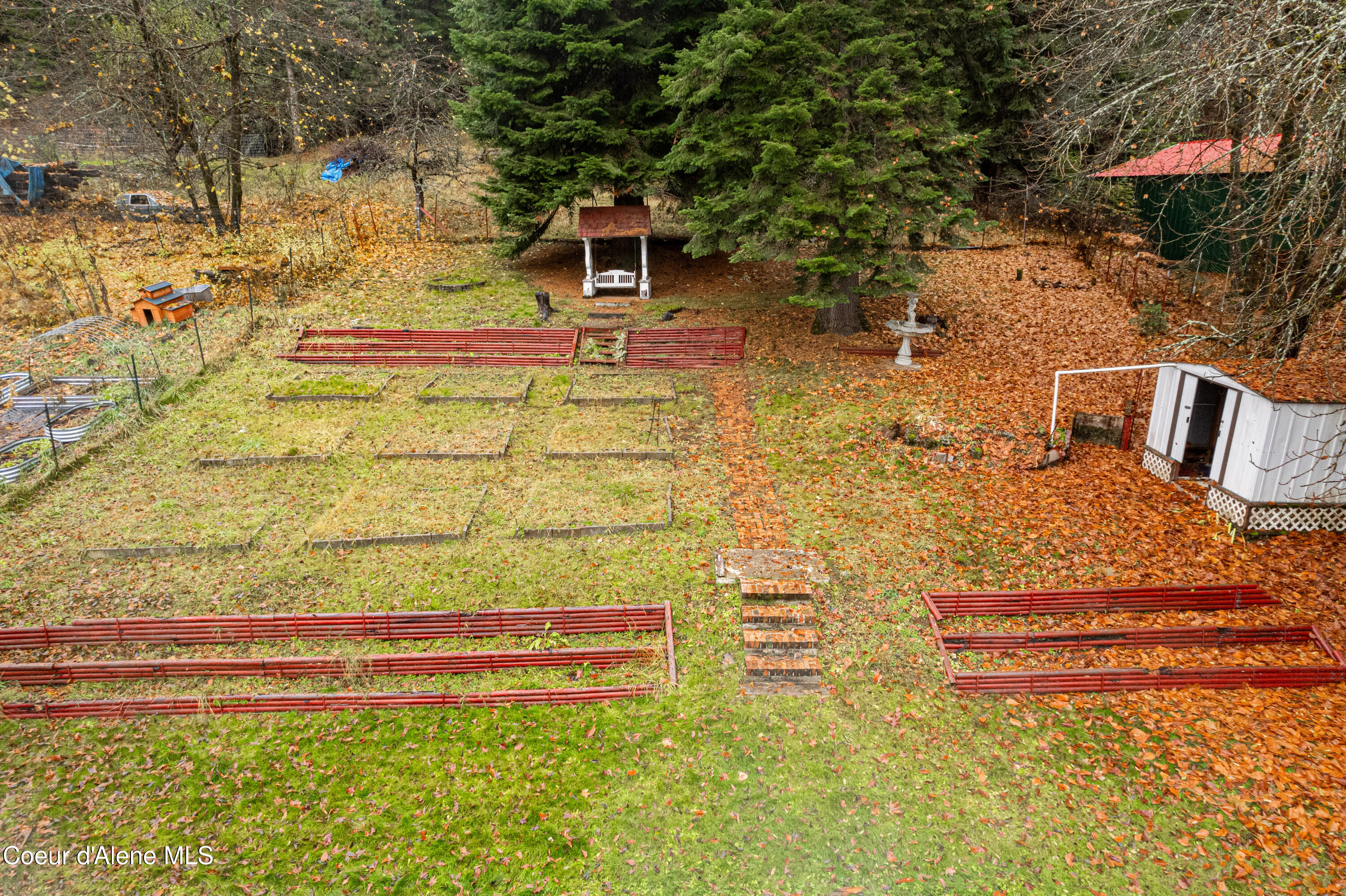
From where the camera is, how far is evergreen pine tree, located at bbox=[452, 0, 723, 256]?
20.8 meters

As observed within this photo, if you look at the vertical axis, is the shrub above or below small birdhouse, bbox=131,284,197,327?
above

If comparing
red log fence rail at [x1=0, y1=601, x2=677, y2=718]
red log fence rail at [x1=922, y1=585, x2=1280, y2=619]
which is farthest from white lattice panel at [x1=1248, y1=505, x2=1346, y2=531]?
red log fence rail at [x1=0, y1=601, x2=677, y2=718]

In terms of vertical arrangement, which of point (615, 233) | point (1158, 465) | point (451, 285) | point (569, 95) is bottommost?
point (1158, 465)

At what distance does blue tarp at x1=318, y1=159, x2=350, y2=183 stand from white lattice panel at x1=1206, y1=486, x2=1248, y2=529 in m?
33.6

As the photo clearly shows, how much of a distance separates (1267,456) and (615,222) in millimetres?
17401

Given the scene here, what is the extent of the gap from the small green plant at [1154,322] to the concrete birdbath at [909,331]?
5.81 meters

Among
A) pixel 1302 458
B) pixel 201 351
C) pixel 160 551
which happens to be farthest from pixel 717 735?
pixel 201 351

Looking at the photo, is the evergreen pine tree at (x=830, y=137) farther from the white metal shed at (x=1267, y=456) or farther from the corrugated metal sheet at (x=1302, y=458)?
the corrugated metal sheet at (x=1302, y=458)

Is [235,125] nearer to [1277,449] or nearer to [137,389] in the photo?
[137,389]

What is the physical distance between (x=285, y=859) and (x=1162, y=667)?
9728 mm

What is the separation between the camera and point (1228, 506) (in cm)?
1072

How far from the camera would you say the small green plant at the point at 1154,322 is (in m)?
17.8

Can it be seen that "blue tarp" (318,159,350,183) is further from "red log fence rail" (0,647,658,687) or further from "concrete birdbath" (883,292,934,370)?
"red log fence rail" (0,647,658,687)

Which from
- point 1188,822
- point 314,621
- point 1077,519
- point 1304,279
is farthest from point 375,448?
point 1304,279
